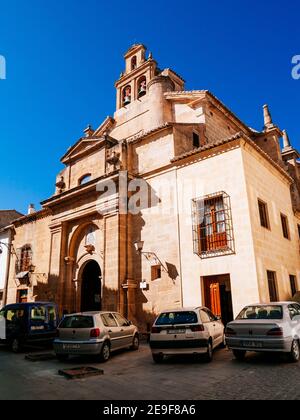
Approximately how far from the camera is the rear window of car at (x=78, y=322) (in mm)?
8658

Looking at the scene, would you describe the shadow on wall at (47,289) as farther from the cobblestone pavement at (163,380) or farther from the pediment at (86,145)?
the cobblestone pavement at (163,380)

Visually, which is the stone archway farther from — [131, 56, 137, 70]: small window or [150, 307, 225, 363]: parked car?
[131, 56, 137, 70]: small window

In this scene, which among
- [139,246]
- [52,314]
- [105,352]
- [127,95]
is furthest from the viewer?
[127,95]

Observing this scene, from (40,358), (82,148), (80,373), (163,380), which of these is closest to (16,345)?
(40,358)

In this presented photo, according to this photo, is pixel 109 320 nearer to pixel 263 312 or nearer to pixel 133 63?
pixel 263 312

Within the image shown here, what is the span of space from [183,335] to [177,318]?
0.53 meters

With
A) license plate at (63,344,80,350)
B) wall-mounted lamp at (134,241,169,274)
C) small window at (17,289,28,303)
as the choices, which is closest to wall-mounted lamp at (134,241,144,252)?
wall-mounted lamp at (134,241,169,274)

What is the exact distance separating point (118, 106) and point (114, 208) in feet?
32.4

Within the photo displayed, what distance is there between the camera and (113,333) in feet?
30.2

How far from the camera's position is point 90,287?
697 inches

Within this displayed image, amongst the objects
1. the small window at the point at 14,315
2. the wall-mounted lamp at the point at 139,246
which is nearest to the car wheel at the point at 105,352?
the small window at the point at 14,315

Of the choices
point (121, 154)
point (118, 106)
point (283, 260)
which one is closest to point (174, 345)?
point (283, 260)

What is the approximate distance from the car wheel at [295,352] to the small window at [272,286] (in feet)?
16.4

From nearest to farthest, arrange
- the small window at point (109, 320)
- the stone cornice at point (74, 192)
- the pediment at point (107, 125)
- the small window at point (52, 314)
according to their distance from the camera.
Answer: the small window at point (109, 320)
the small window at point (52, 314)
the stone cornice at point (74, 192)
the pediment at point (107, 125)
